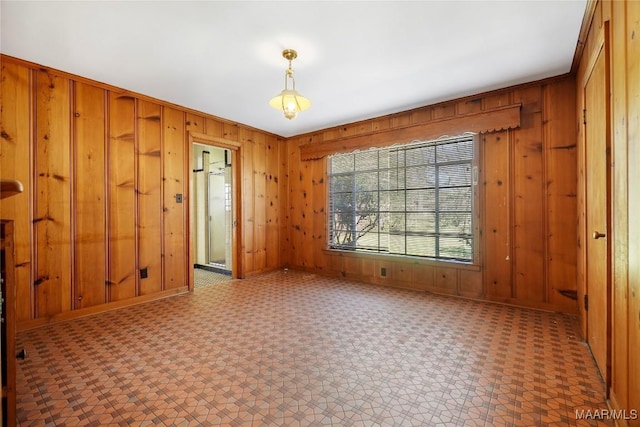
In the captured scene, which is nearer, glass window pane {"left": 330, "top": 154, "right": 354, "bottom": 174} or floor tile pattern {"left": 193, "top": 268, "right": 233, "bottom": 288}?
floor tile pattern {"left": 193, "top": 268, "right": 233, "bottom": 288}

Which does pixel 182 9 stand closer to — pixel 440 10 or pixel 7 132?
pixel 440 10

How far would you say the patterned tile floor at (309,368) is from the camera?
159 centimetres

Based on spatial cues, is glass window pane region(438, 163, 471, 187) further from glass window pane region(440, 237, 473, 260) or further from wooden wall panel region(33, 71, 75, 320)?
wooden wall panel region(33, 71, 75, 320)

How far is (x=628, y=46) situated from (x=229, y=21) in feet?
7.73

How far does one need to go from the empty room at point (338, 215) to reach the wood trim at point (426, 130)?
3cm

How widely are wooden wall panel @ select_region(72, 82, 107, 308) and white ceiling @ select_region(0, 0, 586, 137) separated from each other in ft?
1.21

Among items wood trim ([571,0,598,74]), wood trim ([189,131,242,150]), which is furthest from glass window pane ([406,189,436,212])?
wood trim ([189,131,242,150])

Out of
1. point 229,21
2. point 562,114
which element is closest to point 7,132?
point 229,21

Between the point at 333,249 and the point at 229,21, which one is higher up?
the point at 229,21

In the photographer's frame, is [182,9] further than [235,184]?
No

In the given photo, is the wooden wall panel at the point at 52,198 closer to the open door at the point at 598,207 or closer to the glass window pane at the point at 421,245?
the glass window pane at the point at 421,245

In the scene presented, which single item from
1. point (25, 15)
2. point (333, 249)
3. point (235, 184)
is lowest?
point (333, 249)

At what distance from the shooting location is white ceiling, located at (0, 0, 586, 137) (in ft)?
6.76

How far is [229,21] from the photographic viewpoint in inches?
85.6
